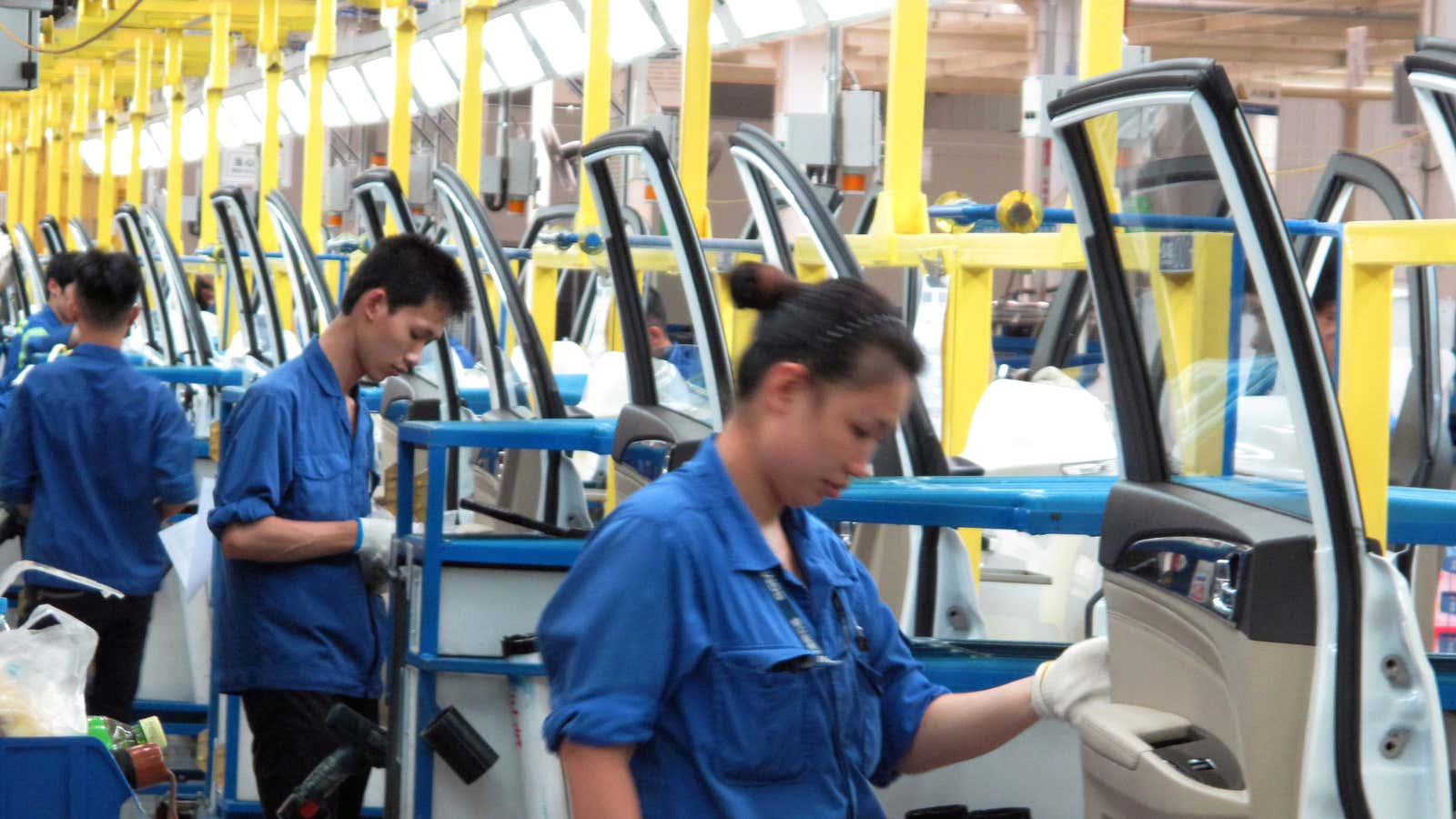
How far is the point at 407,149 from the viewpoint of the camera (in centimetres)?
954

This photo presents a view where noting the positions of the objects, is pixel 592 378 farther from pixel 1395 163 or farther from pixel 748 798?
pixel 1395 163

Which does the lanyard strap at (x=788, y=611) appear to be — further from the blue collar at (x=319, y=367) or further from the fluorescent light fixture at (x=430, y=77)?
the fluorescent light fixture at (x=430, y=77)

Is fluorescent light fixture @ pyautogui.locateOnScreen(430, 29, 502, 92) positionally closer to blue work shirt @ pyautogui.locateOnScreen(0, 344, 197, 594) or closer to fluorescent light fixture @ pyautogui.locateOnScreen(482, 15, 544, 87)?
fluorescent light fixture @ pyautogui.locateOnScreen(482, 15, 544, 87)

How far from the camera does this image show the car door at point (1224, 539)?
7.02ft

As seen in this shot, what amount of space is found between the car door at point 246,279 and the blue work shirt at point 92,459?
51.2 inches

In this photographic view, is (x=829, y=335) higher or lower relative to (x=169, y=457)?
higher

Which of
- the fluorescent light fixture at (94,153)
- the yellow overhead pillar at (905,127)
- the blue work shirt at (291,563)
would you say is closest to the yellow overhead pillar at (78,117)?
the fluorescent light fixture at (94,153)

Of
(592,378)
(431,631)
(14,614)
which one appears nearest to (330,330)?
(431,631)

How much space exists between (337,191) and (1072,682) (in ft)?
40.0

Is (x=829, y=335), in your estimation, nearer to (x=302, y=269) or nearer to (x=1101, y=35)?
(x=1101, y=35)

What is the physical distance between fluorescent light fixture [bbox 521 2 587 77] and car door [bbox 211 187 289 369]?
266 cm

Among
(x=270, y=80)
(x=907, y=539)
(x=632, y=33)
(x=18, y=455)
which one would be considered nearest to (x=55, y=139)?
(x=270, y=80)

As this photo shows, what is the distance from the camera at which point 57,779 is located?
2.94m

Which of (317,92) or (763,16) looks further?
(317,92)
